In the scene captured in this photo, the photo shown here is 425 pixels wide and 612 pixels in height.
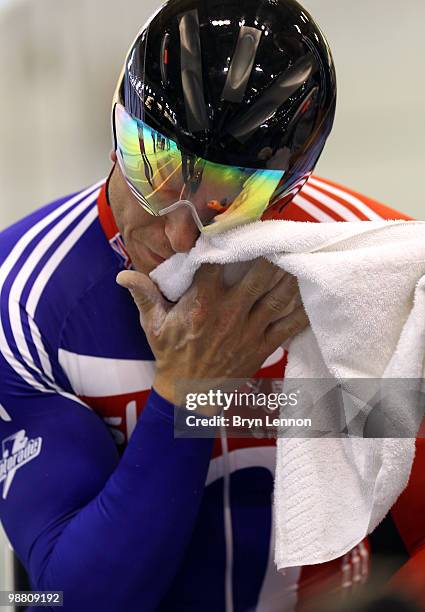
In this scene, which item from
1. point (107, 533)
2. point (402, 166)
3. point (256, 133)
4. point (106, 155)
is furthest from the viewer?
point (106, 155)

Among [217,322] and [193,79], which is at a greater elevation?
[193,79]

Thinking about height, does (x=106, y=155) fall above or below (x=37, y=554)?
above

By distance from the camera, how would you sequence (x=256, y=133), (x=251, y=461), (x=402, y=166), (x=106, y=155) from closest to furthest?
(x=256, y=133) < (x=251, y=461) < (x=402, y=166) < (x=106, y=155)

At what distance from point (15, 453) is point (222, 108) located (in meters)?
0.39

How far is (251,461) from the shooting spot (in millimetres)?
854

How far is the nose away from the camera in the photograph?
65cm

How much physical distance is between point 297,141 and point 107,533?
363 millimetres

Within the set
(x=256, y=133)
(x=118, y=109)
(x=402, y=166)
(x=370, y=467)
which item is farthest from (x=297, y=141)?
(x=402, y=166)

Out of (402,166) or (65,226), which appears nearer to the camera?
(65,226)

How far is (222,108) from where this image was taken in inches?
24.3

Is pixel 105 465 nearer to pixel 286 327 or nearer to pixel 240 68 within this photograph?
pixel 286 327

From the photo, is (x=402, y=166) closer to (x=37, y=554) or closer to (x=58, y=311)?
(x=58, y=311)

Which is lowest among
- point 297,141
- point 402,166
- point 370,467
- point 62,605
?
point 62,605

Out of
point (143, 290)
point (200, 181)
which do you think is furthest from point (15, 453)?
point (200, 181)
